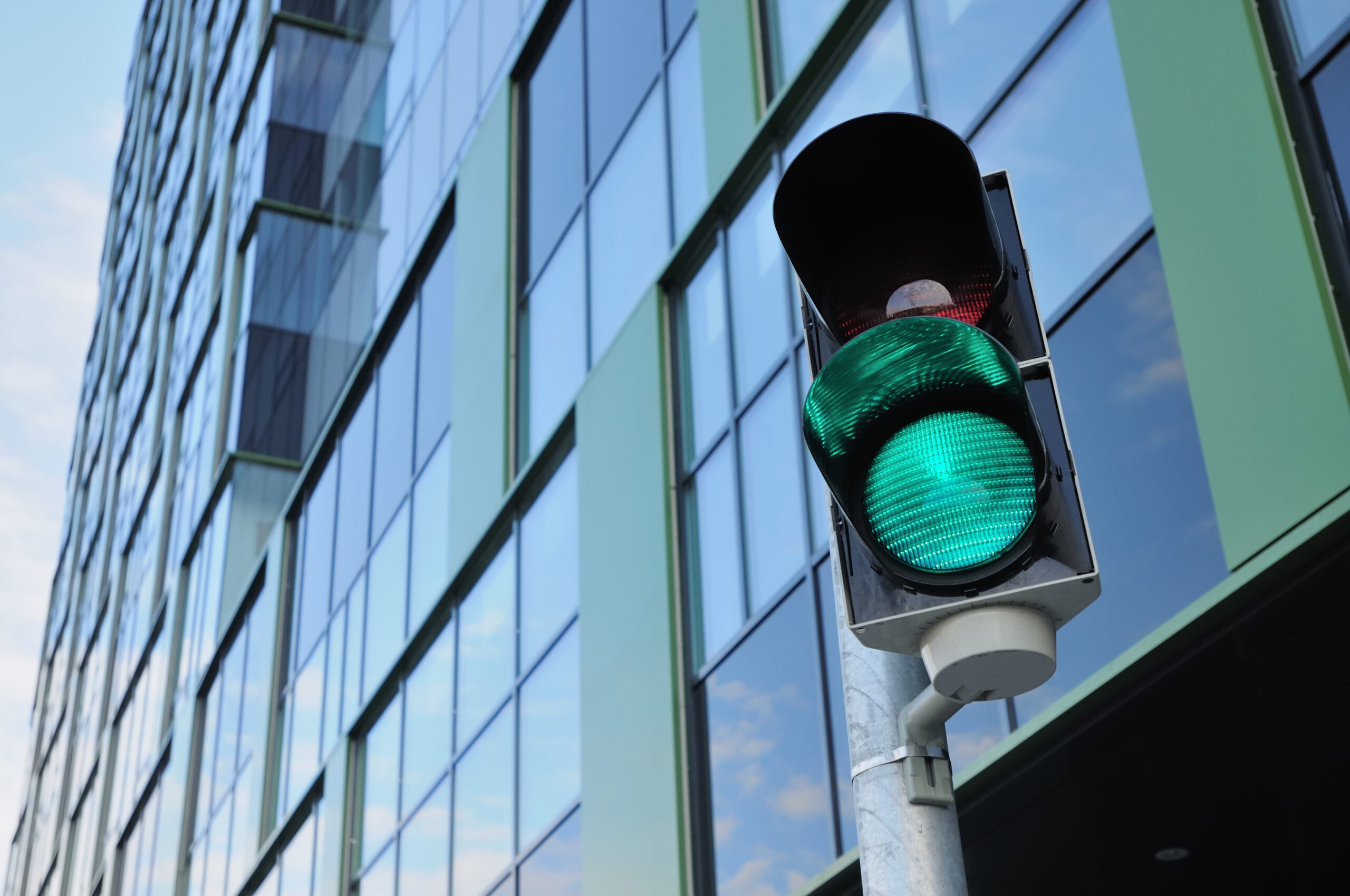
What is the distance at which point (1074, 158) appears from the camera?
813cm

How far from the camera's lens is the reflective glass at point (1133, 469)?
6953 mm

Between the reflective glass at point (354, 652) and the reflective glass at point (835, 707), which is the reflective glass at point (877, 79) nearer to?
the reflective glass at point (835, 707)

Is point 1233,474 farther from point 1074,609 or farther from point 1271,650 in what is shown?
point 1074,609

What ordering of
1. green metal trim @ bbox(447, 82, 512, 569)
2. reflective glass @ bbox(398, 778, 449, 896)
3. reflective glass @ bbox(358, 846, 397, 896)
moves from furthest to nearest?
reflective glass @ bbox(358, 846, 397, 896), green metal trim @ bbox(447, 82, 512, 569), reflective glass @ bbox(398, 778, 449, 896)

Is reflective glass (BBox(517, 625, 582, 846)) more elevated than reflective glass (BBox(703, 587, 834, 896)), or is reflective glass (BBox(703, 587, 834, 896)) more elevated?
reflective glass (BBox(517, 625, 582, 846))

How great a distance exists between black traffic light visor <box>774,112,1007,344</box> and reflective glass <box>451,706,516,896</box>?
11.6 m

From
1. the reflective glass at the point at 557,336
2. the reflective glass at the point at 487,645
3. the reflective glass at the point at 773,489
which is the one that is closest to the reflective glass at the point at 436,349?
the reflective glass at the point at 557,336

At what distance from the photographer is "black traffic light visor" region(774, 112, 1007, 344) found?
289cm

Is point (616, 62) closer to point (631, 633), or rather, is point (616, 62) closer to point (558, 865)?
point (631, 633)

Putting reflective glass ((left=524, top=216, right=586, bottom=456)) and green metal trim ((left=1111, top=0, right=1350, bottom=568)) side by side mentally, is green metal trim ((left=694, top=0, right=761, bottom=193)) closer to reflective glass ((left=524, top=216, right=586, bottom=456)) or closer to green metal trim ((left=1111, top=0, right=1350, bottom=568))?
reflective glass ((left=524, top=216, right=586, bottom=456))

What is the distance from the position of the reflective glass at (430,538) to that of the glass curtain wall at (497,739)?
53 cm

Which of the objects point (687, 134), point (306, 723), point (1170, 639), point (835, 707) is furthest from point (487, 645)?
point (1170, 639)

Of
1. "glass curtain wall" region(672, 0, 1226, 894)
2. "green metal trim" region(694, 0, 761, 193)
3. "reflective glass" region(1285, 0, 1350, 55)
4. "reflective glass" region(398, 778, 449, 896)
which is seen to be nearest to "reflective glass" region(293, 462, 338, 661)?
"reflective glass" region(398, 778, 449, 896)

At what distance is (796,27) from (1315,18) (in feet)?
18.0
